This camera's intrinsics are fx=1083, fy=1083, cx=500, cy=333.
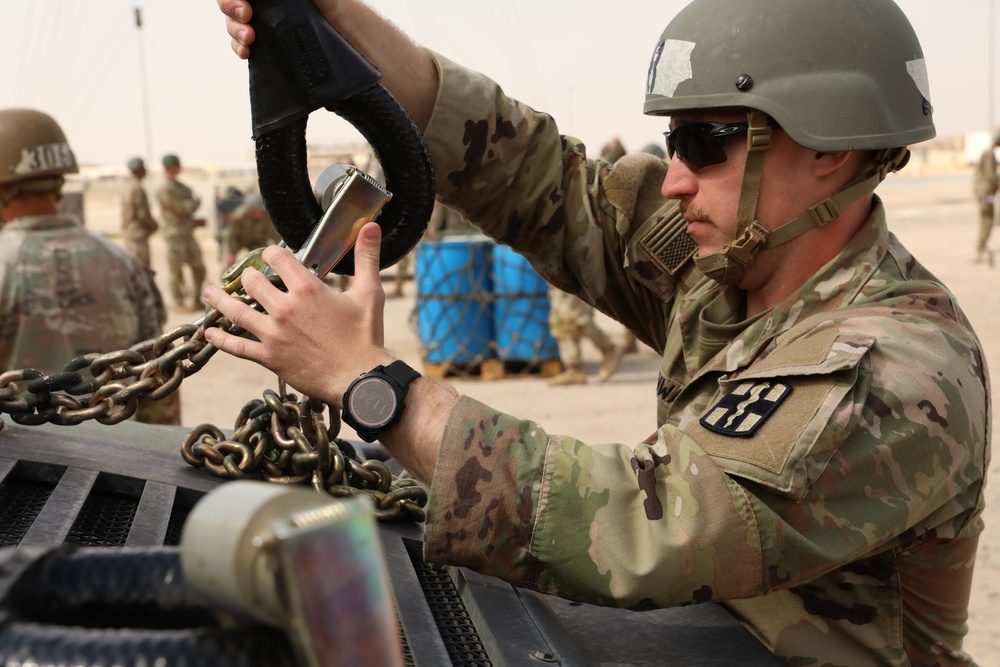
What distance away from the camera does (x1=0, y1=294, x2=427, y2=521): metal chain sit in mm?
1720

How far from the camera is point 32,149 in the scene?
4.88 m

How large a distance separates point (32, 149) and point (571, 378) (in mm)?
5534

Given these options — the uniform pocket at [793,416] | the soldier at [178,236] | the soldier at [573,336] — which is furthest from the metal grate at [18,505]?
the soldier at [178,236]

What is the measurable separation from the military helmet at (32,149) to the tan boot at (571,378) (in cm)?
520

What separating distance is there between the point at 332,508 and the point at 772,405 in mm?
1148

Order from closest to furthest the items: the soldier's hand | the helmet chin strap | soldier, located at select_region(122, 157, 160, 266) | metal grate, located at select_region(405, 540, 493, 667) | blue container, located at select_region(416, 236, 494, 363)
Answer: metal grate, located at select_region(405, 540, 493, 667) < the soldier's hand < the helmet chin strap < blue container, located at select_region(416, 236, 494, 363) < soldier, located at select_region(122, 157, 160, 266)

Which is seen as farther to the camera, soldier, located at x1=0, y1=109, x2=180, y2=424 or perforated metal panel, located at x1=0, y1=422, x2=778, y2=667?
soldier, located at x1=0, y1=109, x2=180, y2=424

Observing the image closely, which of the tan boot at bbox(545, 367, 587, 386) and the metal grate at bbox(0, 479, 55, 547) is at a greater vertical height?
the metal grate at bbox(0, 479, 55, 547)

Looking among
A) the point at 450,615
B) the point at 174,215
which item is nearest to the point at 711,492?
the point at 450,615

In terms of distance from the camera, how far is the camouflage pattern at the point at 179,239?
14.9 m

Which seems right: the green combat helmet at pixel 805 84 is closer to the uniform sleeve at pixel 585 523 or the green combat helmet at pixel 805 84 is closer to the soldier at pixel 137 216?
the uniform sleeve at pixel 585 523

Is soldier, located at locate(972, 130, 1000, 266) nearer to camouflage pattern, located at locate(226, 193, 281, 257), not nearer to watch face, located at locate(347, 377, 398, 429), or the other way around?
camouflage pattern, located at locate(226, 193, 281, 257)

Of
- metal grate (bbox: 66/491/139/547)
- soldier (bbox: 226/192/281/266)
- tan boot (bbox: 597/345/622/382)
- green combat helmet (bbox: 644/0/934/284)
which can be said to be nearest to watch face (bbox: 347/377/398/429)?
metal grate (bbox: 66/491/139/547)

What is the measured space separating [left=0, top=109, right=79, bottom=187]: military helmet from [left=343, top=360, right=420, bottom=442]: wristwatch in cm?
382
